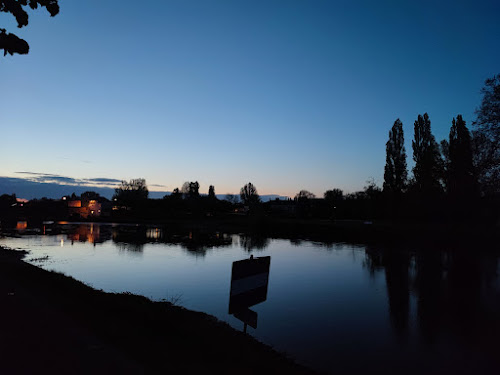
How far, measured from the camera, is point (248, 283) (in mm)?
5633

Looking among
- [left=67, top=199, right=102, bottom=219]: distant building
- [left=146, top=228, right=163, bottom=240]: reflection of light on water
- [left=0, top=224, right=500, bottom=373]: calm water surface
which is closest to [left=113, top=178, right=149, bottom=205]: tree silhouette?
[left=67, top=199, right=102, bottom=219]: distant building

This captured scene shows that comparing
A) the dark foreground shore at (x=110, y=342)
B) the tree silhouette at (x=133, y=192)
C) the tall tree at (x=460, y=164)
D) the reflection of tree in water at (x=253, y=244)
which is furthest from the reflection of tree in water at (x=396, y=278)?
the tree silhouette at (x=133, y=192)

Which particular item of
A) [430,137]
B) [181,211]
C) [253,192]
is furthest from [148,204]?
[430,137]

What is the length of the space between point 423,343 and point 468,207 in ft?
147

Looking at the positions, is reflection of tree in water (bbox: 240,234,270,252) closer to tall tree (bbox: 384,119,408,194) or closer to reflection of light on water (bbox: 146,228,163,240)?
reflection of light on water (bbox: 146,228,163,240)

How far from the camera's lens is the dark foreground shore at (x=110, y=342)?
498 centimetres

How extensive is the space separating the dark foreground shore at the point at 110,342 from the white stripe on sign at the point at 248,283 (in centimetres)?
123

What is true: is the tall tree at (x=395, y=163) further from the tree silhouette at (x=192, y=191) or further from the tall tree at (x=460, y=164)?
the tree silhouette at (x=192, y=191)

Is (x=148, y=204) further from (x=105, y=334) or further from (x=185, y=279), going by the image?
(x=105, y=334)

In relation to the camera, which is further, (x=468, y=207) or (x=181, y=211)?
(x=181, y=211)

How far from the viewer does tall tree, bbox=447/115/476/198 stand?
44.2 meters

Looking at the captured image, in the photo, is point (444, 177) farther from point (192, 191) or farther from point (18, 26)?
point (192, 191)

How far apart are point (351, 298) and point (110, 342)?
12120 millimetres

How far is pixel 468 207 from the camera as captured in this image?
4791 cm
